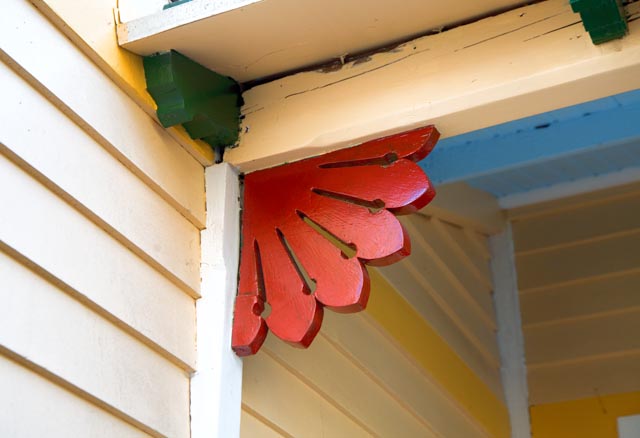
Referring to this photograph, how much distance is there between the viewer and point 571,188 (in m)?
3.88

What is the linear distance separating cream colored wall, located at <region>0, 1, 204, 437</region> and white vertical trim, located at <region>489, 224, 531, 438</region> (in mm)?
1839

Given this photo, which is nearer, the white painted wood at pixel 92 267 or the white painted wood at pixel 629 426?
the white painted wood at pixel 92 267

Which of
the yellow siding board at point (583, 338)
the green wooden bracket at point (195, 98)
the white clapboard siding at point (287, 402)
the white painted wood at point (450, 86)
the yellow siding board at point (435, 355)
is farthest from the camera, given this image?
the yellow siding board at point (583, 338)

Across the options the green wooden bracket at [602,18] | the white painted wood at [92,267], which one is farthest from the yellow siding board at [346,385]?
the green wooden bracket at [602,18]

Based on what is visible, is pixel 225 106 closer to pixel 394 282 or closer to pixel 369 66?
pixel 369 66

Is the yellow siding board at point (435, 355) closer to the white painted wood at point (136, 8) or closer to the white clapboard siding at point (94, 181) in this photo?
the white clapboard siding at point (94, 181)

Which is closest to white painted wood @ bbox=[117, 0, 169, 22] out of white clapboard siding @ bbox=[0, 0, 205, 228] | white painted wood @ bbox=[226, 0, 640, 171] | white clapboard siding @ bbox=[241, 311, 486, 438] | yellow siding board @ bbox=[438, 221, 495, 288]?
white clapboard siding @ bbox=[0, 0, 205, 228]

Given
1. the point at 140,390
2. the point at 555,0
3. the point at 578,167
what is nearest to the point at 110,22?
the point at 140,390

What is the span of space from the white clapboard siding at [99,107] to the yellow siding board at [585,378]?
1837 mm

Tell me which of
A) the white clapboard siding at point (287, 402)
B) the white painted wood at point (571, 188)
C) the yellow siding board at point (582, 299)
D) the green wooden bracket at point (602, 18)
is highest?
the white painted wood at point (571, 188)

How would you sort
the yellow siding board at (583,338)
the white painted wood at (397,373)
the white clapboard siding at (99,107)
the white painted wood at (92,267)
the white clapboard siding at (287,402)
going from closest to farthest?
the white painted wood at (92,267)
the white clapboard siding at (99,107)
the white clapboard siding at (287,402)
the white painted wood at (397,373)
the yellow siding board at (583,338)

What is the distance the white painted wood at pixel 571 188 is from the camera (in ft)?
12.5

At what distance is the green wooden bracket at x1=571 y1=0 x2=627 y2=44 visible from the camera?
6.46ft

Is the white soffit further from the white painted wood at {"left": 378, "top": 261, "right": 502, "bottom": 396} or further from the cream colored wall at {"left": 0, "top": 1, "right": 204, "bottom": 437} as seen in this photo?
the white painted wood at {"left": 378, "top": 261, "right": 502, "bottom": 396}
